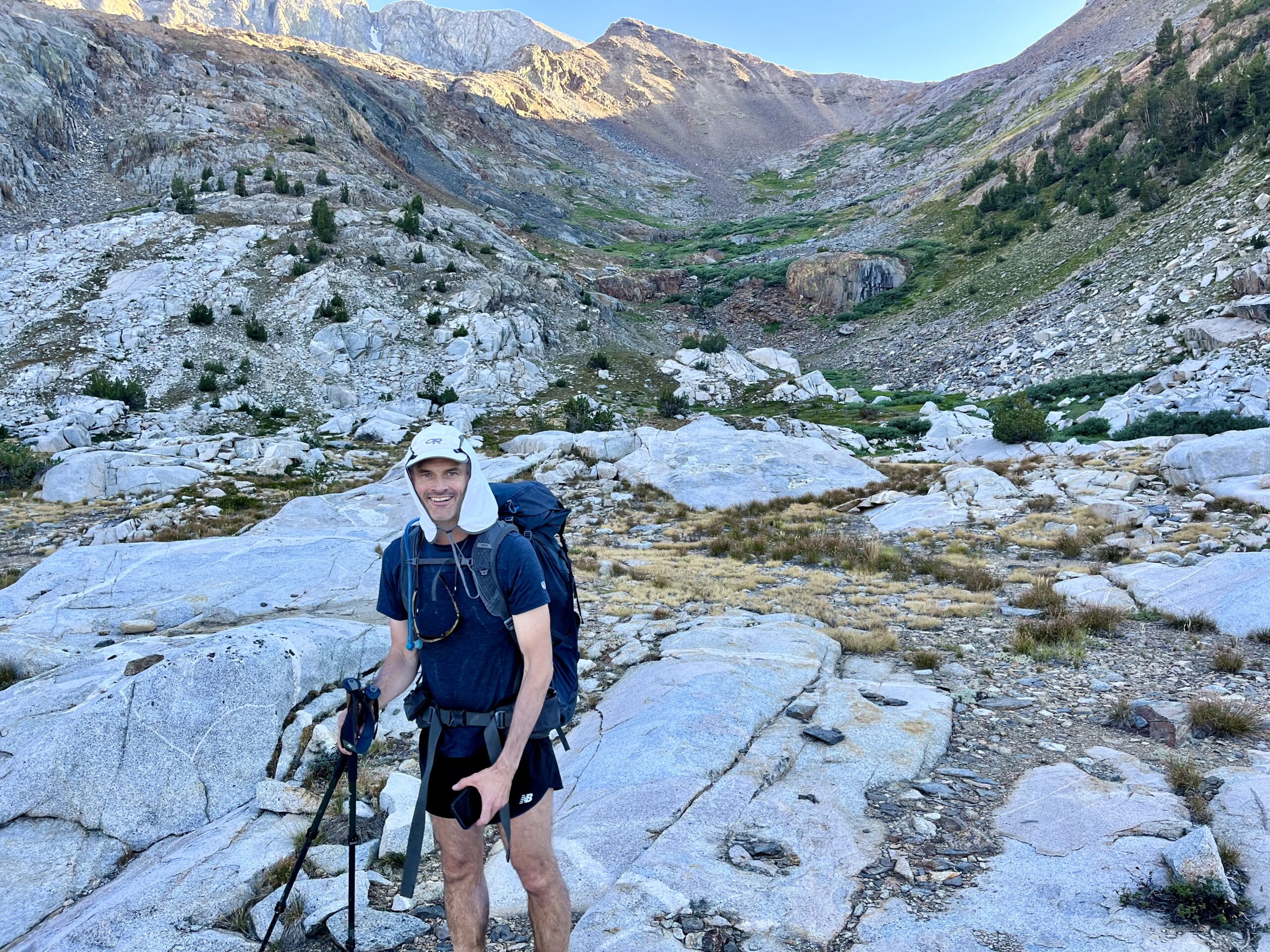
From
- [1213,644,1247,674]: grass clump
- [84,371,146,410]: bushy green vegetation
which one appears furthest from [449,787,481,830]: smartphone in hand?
[84,371,146,410]: bushy green vegetation

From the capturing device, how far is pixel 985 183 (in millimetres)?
59000

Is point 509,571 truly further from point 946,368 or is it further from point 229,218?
point 946,368

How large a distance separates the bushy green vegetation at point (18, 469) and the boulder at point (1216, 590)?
25.1m

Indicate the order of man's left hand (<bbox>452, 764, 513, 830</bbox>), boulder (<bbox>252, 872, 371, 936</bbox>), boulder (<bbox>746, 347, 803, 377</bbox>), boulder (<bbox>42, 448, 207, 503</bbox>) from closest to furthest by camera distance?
man's left hand (<bbox>452, 764, 513, 830</bbox>), boulder (<bbox>252, 872, 371, 936</bbox>), boulder (<bbox>42, 448, 207, 503</bbox>), boulder (<bbox>746, 347, 803, 377</bbox>)

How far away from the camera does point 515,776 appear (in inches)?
109

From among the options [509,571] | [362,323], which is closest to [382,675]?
[509,571]

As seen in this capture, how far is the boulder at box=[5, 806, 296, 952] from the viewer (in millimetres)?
3473

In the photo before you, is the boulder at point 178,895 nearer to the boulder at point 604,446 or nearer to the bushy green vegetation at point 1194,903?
the bushy green vegetation at point 1194,903

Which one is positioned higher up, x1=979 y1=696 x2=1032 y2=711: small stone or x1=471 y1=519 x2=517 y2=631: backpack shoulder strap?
x1=471 y1=519 x2=517 y2=631: backpack shoulder strap

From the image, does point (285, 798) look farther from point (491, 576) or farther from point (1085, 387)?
point (1085, 387)

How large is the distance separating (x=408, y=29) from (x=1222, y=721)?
716ft

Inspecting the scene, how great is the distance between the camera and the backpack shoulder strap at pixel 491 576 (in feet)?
8.91

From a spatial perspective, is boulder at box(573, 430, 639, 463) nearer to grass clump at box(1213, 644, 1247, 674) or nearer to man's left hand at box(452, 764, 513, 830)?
grass clump at box(1213, 644, 1247, 674)

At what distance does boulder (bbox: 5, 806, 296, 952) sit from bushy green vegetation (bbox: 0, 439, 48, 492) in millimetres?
17607
